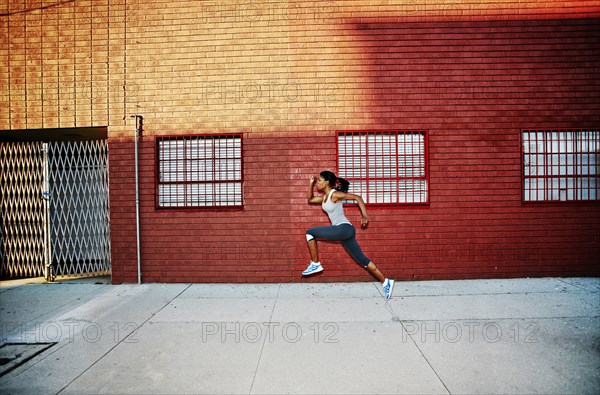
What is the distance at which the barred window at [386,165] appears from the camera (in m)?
6.25

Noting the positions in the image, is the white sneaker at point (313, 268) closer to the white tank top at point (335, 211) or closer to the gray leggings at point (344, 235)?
the gray leggings at point (344, 235)

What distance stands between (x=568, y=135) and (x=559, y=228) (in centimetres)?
173

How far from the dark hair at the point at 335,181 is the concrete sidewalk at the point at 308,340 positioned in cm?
172

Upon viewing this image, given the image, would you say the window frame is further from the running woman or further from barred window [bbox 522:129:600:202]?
barred window [bbox 522:129:600:202]

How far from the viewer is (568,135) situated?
20.7 feet

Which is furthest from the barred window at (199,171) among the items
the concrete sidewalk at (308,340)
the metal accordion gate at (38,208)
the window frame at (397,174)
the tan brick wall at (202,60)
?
the window frame at (397,174)

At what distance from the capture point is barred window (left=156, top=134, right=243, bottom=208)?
21.0 feet

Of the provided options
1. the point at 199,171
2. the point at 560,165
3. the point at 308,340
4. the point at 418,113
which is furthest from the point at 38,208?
the point at 560,165

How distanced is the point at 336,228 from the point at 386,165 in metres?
1.75

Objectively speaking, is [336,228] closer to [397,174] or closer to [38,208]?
[397,174]

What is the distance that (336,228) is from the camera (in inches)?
213

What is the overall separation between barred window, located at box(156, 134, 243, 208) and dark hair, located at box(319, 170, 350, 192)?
169cm

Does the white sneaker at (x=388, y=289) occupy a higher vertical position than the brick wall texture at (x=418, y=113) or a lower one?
lower

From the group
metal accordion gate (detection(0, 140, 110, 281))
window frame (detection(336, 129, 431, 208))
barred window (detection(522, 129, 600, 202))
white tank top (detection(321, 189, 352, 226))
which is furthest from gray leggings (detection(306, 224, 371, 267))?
metal accordion gate (detection(0, 140, 110, 281))
